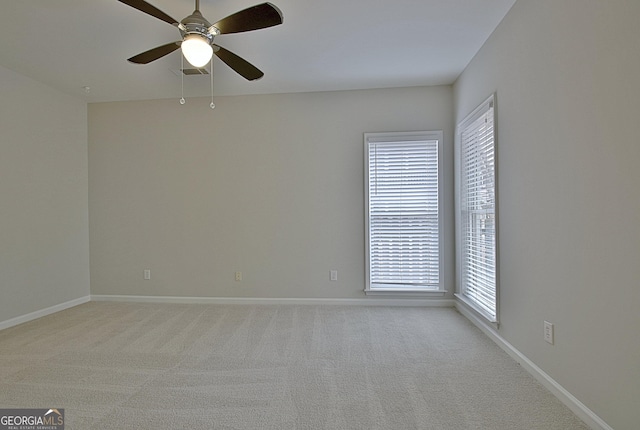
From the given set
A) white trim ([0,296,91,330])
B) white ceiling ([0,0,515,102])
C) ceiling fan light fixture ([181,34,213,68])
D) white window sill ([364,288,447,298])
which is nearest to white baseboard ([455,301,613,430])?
white window sill ([364,288,447,298])

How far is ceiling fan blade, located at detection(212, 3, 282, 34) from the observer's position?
72.1 inches

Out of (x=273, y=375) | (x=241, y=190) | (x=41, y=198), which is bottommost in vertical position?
(x=273, y=375)

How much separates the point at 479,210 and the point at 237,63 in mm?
2636

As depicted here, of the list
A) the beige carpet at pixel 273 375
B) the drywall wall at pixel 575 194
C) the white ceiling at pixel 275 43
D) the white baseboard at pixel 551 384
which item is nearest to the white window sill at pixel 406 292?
the beige carpet at pixel 273 375

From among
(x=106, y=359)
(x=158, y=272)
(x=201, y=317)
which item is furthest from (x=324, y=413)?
(x=158, y=272)

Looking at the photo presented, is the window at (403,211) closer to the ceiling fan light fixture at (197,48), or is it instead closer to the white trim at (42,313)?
the ceiling fan light fixture at (197,48)

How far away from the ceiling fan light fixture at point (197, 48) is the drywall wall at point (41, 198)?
9.32 feet

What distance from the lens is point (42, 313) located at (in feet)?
12.7

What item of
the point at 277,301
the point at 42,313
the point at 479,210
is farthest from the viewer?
the point at 277,301

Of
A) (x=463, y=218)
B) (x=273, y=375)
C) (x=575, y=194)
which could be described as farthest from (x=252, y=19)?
(x=463, y=218)

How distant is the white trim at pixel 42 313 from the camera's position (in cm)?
352

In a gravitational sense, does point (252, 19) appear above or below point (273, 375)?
above

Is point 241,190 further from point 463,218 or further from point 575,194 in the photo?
point 575,194

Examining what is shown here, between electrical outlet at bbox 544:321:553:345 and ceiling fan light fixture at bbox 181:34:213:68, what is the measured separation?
9.47 feet
